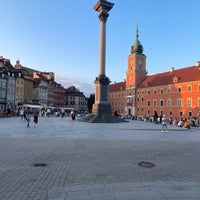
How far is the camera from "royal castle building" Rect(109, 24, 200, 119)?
66.7 meters

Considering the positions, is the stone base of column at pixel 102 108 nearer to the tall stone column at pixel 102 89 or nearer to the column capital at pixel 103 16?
the tall stone column at pixel 102 89

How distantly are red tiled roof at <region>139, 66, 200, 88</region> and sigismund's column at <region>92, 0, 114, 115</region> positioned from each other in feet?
131

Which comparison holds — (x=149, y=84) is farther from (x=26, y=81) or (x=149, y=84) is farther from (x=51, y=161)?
(x=51, y=161)

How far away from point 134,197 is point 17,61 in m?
97.3

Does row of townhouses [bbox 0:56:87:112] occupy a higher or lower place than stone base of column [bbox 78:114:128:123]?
higher

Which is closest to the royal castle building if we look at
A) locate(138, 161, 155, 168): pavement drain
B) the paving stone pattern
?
the paving stone pattern

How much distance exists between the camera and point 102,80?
33.4 meters

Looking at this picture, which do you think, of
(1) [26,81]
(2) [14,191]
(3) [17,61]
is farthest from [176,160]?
→ (3) [17,61]

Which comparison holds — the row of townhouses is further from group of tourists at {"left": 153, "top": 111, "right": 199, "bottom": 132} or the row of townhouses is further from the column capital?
group of tourists at {"left": 153, "top": 111, "right": 199, "bottom": 132}

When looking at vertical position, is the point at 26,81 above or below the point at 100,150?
above

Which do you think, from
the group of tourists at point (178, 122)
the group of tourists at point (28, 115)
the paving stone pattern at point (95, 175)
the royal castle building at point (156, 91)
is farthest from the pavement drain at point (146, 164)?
the royal castle building at point (156, 91)

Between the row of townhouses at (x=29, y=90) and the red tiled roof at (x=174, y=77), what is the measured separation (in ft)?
131

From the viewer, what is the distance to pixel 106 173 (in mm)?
7012

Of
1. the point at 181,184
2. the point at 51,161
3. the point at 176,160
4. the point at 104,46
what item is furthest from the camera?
the point at 104,46
